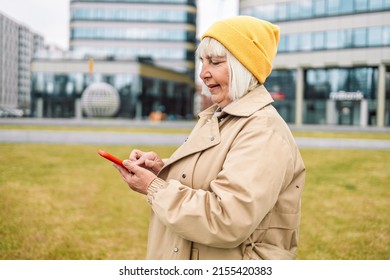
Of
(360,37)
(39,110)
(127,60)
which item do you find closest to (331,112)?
(360,37)

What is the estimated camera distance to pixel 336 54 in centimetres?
1548

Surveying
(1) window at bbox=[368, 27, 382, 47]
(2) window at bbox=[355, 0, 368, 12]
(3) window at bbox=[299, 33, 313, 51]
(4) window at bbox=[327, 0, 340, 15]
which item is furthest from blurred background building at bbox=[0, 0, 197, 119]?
(1) window at bbox=[368, 27, 382, 47]

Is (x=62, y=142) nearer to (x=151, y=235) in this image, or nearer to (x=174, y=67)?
(x=151, y=235)

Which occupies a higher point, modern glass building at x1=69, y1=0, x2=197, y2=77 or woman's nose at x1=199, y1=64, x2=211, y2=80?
modern glass building at x1=69, y1=0, x2=197, y2=77

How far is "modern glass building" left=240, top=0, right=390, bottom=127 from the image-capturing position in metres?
9.06

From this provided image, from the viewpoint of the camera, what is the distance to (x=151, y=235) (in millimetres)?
1871

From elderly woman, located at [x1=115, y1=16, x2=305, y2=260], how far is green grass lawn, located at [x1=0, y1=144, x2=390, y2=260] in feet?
9.05

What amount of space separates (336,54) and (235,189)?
48.9 feet

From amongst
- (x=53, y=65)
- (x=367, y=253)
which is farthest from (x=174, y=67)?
(x=367, y=253)

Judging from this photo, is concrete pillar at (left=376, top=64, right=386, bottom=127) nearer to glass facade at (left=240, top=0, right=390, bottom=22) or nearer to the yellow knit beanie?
glass facade at (left=240, top=0, right=390, bottom=22)

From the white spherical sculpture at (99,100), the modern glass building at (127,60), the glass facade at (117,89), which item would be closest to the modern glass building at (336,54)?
the white spherical sculpture at (99,100)

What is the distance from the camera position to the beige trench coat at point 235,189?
149 cm

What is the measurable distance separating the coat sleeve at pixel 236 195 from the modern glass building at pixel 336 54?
4770 millimetres

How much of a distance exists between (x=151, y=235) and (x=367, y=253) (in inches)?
116
